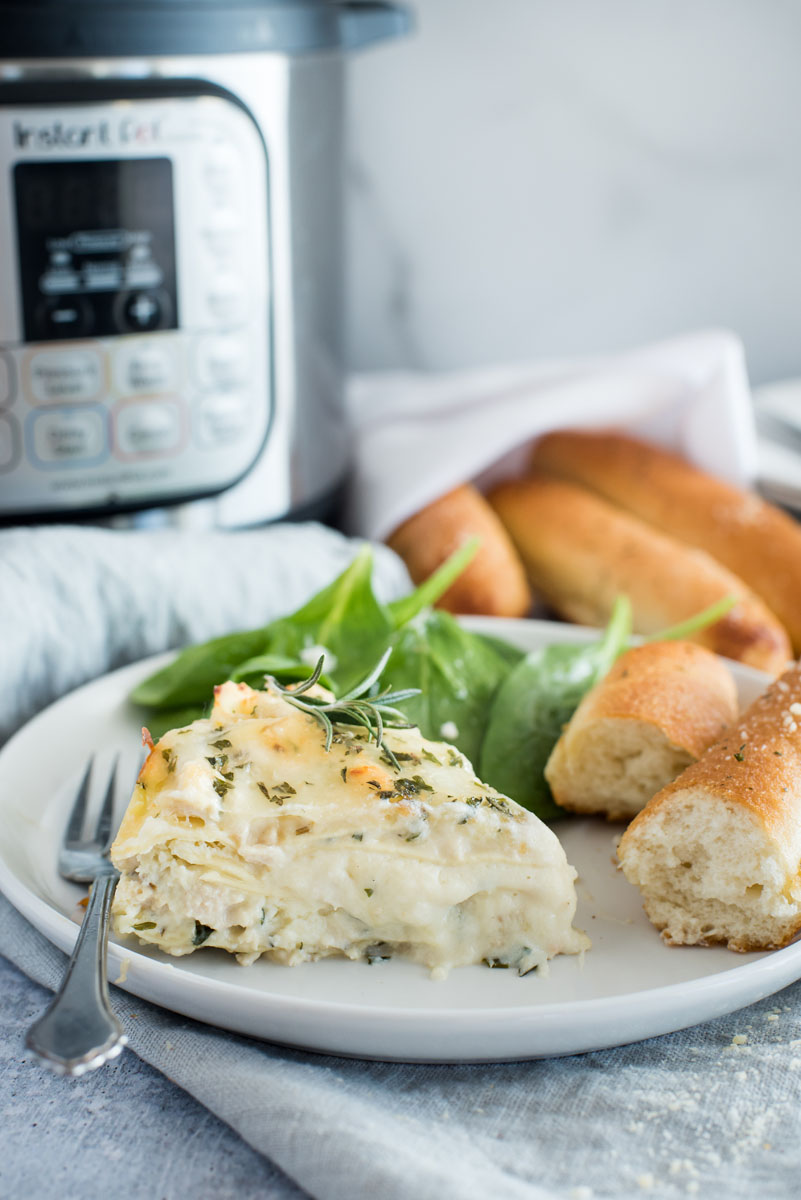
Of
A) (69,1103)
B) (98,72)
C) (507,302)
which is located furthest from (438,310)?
(69,1103)

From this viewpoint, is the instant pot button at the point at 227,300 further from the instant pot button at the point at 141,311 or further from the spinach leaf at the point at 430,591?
the spinach leaf at the point at 430,591

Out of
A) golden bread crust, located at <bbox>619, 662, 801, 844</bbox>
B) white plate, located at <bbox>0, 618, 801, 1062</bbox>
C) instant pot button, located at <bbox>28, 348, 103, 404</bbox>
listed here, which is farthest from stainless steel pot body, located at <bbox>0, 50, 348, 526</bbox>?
golden bread crust, located at <bbox>619, 662, 801, 844</bbox>

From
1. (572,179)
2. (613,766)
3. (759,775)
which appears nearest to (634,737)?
(613,766)

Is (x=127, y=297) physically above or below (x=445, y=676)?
above

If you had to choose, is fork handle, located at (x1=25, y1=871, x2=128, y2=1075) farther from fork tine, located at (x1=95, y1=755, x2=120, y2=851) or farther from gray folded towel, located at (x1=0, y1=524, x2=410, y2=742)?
gray folded towel, located at (x1=0, y1=524, x2=410, y2=742)

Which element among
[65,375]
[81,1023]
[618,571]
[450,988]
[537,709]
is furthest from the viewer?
[618,571]

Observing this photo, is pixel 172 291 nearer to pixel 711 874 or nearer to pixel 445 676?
pixel 445 676
